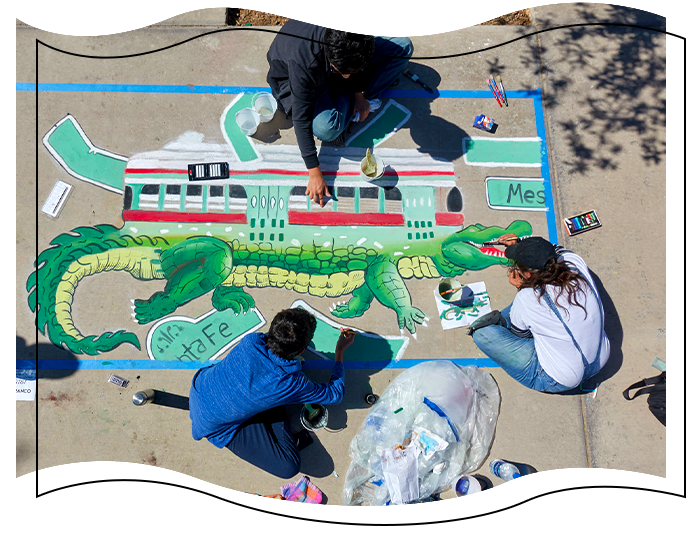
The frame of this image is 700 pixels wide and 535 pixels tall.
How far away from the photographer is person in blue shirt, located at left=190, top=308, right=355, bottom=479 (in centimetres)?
304

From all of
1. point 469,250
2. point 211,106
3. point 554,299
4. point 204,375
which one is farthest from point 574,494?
point 211,106

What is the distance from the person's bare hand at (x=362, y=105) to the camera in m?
4.21

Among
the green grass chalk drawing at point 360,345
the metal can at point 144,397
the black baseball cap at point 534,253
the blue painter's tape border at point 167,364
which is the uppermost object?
the black baseball cap at point 534,253

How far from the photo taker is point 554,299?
315 cm

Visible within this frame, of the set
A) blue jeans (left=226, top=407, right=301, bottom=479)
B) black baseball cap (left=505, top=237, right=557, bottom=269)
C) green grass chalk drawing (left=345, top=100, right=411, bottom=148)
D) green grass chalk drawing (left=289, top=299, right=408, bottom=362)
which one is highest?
green grass chalk drawing (left=345, top=100, right=411, bottom=148)

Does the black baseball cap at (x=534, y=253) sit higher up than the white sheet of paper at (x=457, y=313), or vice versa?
the black baseball cap at (x=534, y=253)

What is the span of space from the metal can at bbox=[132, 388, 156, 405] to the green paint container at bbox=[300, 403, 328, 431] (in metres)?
1.40

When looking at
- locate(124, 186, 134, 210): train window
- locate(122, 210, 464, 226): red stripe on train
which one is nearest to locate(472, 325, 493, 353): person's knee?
locate(122, 210, 464, 226): red stripe on train

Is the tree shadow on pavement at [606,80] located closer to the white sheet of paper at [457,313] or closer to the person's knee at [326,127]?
the white sheet of paper at [457,313]

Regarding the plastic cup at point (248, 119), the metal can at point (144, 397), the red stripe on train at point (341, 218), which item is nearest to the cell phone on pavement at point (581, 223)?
the red stripe on train at point (341, 218)

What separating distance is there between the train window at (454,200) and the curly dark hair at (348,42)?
1758 mm

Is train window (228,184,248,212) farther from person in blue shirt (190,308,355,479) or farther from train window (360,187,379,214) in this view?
person in blue shirt (190,308,355,479)

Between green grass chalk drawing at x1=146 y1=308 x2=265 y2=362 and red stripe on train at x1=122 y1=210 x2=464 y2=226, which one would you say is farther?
red stripe on train at x1=122 y1=210 x2=464 y2=226

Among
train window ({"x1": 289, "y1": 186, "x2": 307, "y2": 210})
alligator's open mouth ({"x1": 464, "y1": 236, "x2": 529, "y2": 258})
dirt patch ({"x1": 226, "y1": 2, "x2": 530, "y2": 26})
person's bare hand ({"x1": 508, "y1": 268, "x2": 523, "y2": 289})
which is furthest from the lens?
dirt patch ({"x1": 226, "y1": 2, "x2": 530, "y2": 26})
